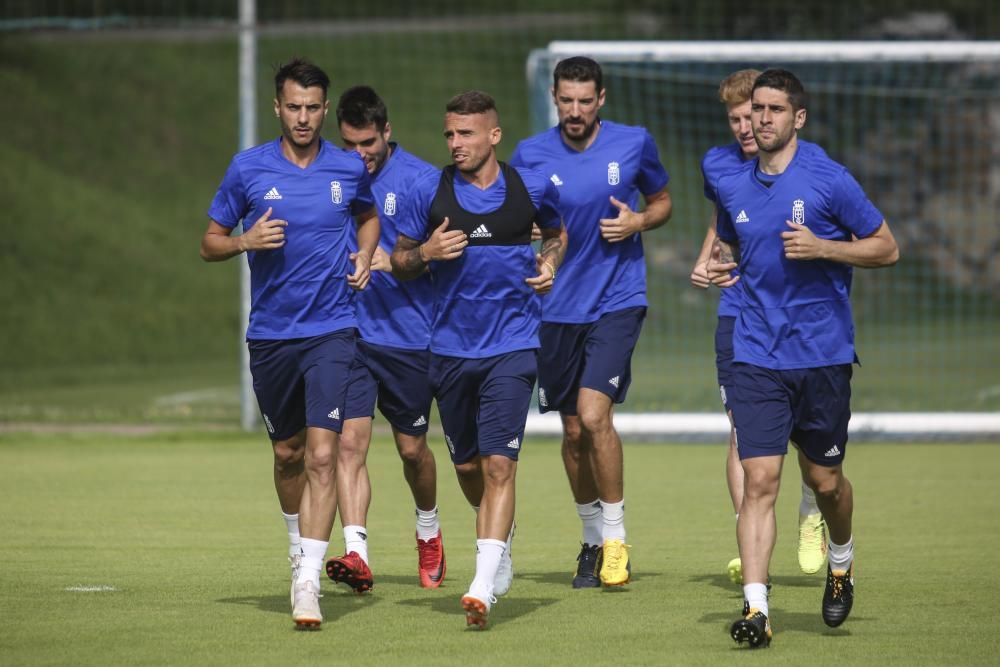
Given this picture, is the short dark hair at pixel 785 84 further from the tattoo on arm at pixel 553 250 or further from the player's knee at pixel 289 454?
the player's knee at pixel 289 454

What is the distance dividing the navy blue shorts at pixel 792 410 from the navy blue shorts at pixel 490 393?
101 centimetres

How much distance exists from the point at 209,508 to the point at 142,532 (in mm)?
1084

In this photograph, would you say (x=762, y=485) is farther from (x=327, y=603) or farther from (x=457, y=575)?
(x=457, y=575)

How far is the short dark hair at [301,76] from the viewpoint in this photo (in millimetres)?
7559

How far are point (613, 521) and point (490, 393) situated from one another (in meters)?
1.35

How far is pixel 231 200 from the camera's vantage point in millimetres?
7680

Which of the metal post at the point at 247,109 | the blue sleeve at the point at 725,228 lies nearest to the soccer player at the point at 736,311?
the blue sleeve at the point at 725,228

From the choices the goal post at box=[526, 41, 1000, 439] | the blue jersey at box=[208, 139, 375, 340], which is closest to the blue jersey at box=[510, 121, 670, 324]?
Answer: the blue jersey at box=[208, 139, 375, 340]

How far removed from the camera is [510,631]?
7.05m

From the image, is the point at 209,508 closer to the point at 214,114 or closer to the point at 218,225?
the point at 218,225

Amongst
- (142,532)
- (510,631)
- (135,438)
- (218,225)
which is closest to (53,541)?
(142,532)

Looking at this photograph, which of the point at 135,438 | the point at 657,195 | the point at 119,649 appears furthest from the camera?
the point at 135,438

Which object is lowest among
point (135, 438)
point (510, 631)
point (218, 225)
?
point (135, 438)

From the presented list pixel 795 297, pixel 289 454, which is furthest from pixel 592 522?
pixel 795 297
